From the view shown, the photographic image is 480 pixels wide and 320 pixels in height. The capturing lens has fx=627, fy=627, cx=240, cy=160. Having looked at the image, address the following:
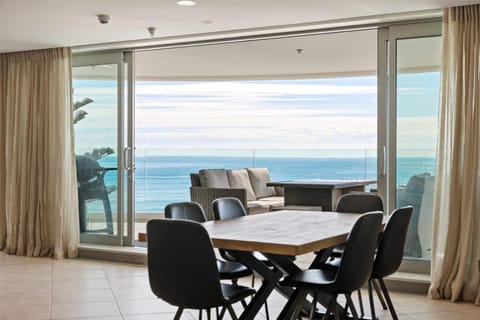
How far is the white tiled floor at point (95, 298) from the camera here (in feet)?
15.3

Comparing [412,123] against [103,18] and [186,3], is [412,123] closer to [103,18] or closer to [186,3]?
[186,3]

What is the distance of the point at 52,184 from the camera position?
23.4 feet

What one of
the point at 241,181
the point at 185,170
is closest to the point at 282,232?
the point at 241,181

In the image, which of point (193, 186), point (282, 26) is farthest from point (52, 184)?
point (282, 26)

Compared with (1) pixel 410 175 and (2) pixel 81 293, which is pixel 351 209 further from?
(2) pixel 81 293

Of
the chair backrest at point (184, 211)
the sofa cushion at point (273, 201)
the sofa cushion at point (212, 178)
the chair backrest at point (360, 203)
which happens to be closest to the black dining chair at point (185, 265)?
the chair backrest at point (184, 211)

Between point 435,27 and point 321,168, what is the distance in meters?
9.58

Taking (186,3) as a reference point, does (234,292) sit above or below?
below

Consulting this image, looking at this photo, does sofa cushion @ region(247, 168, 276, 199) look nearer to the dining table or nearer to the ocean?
the ocean

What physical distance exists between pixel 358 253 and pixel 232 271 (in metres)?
0.93

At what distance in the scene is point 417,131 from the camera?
552 cm

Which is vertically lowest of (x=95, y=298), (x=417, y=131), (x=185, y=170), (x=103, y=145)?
(x=95, y=298)

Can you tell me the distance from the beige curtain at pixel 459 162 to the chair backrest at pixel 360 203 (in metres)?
0.67

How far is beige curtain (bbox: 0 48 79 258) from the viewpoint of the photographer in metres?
7.07
